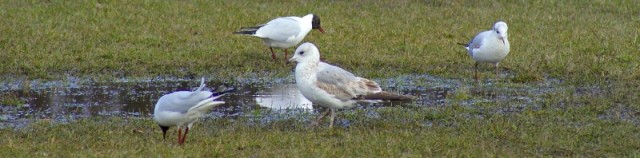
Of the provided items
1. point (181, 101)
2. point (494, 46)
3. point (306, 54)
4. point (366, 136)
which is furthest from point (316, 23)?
point (181, 101)

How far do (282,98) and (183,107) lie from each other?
275cm

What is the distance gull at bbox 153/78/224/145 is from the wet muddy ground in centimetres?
155

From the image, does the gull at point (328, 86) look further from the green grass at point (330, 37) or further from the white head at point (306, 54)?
the green grass at point (330, 37)

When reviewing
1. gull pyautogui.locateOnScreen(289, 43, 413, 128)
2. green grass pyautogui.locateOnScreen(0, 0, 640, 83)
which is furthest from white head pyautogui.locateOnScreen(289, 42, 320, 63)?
green grass pyautogui.locateOnScreen(0, 0, 640, 83)

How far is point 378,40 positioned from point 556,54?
2.24m

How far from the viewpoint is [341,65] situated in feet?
40.4

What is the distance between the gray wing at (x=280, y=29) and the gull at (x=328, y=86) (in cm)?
375

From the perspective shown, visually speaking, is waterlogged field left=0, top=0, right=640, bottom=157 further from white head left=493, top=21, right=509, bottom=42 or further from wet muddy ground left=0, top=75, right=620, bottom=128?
white head left=493, top=21, right=509, bottom=42

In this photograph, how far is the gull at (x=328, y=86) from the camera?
28.3ft

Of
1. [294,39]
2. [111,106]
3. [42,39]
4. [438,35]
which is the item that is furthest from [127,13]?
[111,106]

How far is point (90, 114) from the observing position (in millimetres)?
9320

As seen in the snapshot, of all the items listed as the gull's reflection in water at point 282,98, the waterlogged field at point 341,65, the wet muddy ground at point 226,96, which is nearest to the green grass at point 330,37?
the waterlogged field at point 341,65

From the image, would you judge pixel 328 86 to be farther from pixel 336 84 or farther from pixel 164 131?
pixel 164 131

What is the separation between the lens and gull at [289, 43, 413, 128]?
28.3 ft
